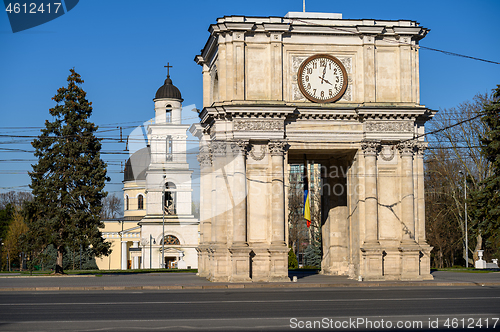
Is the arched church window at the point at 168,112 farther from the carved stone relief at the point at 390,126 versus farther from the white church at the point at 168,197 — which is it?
the carved stone relief at the point at 390,126

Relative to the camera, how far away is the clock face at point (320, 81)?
3425cm

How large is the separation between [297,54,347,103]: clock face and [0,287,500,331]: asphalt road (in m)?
13.1

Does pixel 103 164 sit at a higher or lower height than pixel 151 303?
higher

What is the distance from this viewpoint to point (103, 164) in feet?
157

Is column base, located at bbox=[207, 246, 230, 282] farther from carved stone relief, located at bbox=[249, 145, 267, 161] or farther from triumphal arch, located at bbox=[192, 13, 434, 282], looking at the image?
carved stone relief, located at bbox=[249, 145, 267, 161]

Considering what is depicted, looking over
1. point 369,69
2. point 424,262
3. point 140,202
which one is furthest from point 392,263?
point 140,202

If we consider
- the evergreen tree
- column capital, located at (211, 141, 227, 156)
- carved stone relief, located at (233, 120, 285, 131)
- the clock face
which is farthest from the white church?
carved stone relief, located at (233, 120, 285, 131)

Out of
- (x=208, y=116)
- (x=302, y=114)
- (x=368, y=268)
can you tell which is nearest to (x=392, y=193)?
(x=368, y=268)

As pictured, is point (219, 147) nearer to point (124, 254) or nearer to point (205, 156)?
point (205, 156)

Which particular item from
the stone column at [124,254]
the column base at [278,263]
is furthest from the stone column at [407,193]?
the stone column at [124,254]

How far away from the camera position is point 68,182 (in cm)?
4662

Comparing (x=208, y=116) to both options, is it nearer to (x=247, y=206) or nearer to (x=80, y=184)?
(x=247, y=206)

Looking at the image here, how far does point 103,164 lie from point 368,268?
914 inches

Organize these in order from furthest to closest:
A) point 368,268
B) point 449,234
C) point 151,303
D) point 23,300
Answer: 1. point 449,234
2. point 368,268
3. point 23,300
4. point 151,303
